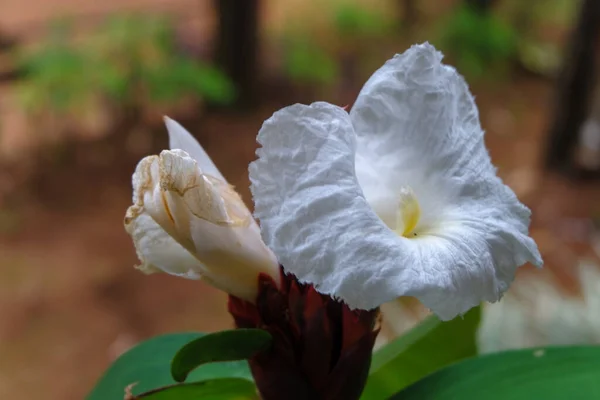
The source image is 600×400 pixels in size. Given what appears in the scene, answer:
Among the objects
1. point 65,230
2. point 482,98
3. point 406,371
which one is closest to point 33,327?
point 65,230

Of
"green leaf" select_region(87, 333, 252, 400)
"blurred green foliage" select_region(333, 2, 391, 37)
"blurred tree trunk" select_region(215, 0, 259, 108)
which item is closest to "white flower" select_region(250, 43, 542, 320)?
"green leaf" select_region(87, 333, 252, 400)

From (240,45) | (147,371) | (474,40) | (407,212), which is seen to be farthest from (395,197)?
(474,40)

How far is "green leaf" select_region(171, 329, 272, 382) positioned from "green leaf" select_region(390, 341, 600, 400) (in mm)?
121

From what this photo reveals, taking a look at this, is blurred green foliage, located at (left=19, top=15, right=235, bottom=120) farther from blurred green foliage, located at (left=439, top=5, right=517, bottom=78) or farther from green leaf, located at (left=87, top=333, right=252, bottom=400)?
green leaf, located at (left=87, top=333, right=252, bottom=400)

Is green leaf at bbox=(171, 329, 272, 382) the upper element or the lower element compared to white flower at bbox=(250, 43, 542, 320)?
lower

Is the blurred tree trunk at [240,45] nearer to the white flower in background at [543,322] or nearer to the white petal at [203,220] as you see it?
the white flower in background at [543,322]

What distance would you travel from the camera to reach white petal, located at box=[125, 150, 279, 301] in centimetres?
35

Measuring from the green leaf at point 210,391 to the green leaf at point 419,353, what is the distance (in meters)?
0.09

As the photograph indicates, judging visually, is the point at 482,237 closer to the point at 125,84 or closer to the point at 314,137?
the point at 314,137

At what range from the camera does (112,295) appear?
174 centimetres

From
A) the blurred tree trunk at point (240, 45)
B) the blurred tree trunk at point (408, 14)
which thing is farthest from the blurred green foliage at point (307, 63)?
the blurred tree trunk at point (408, 14)

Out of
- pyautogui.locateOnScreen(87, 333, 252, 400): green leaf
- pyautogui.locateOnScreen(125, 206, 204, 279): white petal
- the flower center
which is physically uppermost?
the flower center

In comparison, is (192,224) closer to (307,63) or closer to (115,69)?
(115,69)

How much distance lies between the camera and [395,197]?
38 cm
